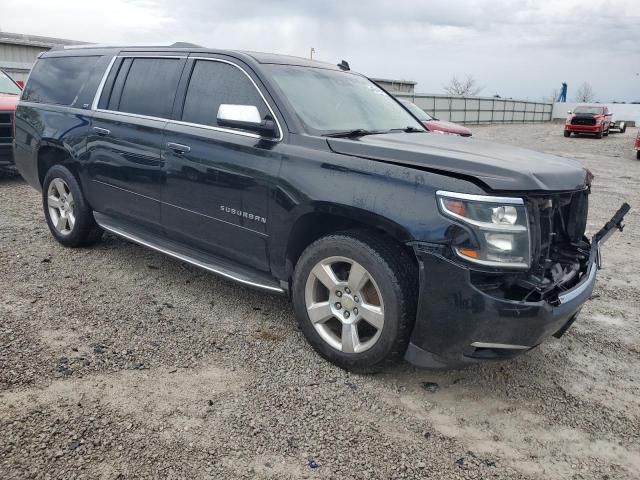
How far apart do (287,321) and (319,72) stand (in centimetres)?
186

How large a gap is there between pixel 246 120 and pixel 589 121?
2720 centimetres

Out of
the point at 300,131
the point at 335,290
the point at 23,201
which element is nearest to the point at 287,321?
the point at 335,290

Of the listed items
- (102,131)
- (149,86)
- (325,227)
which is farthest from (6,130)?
(325,227)

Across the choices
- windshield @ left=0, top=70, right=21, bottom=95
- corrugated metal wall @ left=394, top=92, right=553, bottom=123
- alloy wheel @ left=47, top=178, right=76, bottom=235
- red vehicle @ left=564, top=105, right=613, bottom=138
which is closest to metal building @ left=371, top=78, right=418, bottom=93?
corrugated metal wall @ left=394, top=92, right=553, bottom=123

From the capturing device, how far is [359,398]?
2943mm

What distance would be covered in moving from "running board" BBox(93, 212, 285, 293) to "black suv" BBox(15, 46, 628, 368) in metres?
0.02

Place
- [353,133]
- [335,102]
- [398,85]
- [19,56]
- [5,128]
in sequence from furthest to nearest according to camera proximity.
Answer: [398,85], [19,56], [5,128], [335,102], [353,133]

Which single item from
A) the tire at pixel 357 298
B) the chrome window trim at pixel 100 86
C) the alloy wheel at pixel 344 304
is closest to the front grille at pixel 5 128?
the chrome window trim at pixel 100 86

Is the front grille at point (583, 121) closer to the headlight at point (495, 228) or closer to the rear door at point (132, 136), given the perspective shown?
the rear door at point (132, 136)

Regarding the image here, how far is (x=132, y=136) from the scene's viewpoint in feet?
13.8

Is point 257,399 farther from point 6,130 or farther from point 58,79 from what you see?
point 6,130

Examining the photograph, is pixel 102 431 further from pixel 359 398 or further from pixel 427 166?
pixel 427 166

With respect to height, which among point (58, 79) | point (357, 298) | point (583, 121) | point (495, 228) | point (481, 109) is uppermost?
point (58, 79)

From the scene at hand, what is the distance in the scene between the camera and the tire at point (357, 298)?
286cm
